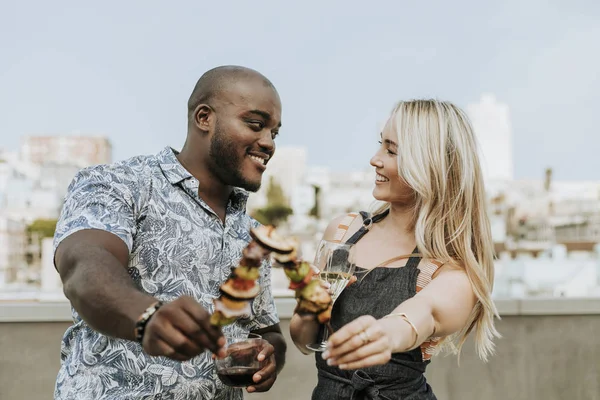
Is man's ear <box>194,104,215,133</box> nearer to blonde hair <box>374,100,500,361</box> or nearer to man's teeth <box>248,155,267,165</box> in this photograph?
man's teeth <box>248,155,267,165</box>

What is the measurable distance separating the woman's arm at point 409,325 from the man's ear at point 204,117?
0.97 m

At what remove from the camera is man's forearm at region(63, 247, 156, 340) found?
62.4 inches

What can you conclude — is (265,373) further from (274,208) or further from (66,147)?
(66,147)

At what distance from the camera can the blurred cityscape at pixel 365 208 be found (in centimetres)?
894

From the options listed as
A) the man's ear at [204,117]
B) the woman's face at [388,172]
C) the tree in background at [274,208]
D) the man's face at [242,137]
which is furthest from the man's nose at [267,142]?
the tree in background at [274,208]

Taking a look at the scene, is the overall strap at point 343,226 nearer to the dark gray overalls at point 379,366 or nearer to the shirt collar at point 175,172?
the dark gray overalls at point 379,366

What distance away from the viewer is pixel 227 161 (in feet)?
8.10

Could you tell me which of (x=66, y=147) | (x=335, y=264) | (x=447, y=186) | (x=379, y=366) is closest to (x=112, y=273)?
(x=335, y=264)

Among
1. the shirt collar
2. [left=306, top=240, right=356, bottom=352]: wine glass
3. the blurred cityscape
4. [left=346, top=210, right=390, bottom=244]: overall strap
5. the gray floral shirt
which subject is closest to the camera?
the gray floral shirt

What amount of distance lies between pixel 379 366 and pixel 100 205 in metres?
1.12

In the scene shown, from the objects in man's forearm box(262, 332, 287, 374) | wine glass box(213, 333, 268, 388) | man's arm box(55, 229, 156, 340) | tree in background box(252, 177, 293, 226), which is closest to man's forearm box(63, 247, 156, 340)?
→ man's arm box(55, 229, 156, 340)

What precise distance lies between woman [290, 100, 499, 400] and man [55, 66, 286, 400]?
1.06 feet

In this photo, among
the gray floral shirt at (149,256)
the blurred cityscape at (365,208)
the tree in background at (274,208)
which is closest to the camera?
the gray floral shirt at (149,256)

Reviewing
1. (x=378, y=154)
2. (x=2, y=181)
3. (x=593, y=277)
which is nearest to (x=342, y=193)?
(x=2, y=181)
